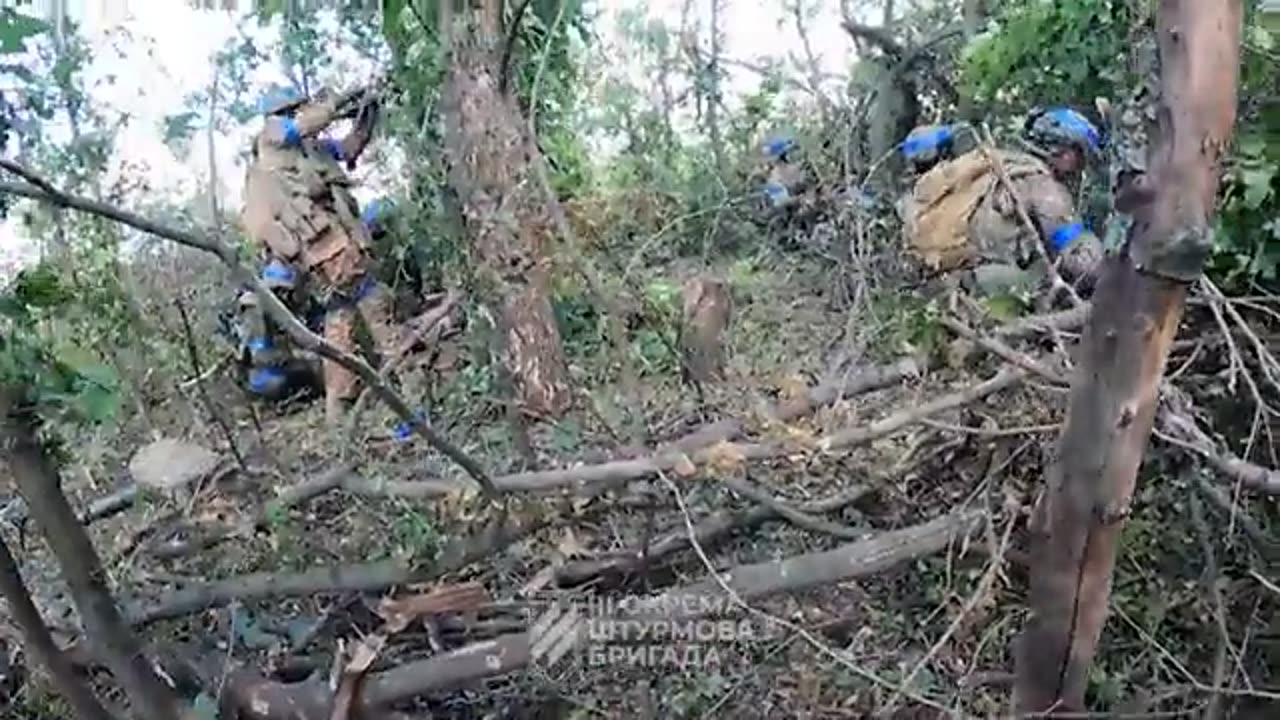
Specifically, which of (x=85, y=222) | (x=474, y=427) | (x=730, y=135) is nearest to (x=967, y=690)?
(x=474, y=427)

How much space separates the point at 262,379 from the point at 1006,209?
340cm

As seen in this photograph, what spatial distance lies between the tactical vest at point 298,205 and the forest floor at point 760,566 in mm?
2649

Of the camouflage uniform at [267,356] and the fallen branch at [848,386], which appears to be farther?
the camouflage uniform at [267,356]

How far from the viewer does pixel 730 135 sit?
27.6ft

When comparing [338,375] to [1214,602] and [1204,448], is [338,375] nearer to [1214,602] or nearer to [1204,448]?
[1214,602]

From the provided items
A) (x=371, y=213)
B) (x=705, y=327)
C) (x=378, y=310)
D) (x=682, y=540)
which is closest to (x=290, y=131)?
(x=371, y=213)

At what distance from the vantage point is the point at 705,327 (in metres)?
4.44

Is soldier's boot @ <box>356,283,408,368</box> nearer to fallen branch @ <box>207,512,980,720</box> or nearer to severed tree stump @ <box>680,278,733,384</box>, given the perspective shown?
severed tree stump @ <box>680,278,733,384</box>

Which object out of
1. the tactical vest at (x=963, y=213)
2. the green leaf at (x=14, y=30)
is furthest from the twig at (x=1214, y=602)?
the green leaf at (x=14, y=30)

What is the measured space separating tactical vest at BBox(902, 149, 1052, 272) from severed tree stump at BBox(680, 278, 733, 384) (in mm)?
670

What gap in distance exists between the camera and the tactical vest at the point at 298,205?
18.2 ft


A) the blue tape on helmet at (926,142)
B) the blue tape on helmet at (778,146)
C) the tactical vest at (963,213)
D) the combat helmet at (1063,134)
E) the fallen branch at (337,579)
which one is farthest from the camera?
the blue tape on helmet at (778,146)

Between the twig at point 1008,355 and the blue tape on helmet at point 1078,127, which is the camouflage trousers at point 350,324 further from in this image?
the twig at point 1008,355

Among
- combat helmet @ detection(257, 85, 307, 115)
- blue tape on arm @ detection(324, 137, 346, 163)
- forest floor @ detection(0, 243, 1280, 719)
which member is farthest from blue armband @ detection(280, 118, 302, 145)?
forest floor @ detection(0, 243, 1280, 719)
